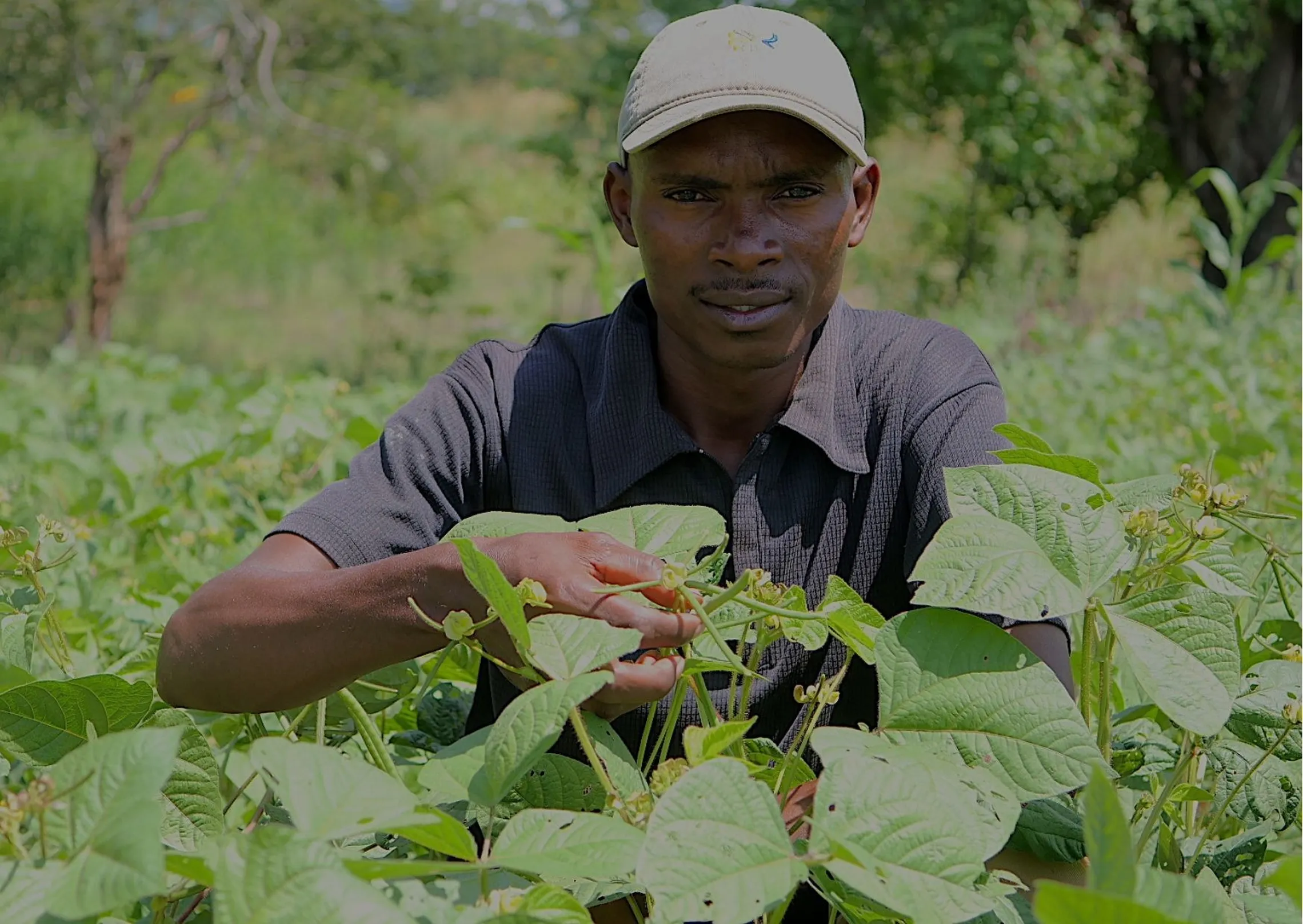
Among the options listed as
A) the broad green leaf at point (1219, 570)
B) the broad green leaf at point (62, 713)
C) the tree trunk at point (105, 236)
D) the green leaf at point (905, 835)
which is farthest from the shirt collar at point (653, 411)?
the tree trunk at point (105, 236)

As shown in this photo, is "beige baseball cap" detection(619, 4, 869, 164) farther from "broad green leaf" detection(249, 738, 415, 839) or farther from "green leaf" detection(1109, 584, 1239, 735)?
"broad green leaf" detection(249, 738, 415, 839)

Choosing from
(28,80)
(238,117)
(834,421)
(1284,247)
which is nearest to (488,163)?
(238,117)

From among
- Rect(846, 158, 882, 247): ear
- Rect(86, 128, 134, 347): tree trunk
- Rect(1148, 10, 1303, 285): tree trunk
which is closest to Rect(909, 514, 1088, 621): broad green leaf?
Rect(846, 158, 882, 247): ear

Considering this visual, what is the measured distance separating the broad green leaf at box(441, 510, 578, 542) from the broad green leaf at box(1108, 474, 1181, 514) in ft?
1.39

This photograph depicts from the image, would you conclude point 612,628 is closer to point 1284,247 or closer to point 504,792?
point 504,792

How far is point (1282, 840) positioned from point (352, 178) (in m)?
9.98

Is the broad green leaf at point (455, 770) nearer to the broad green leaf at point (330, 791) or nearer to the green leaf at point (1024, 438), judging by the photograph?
the broad green leaf at point (330, 791)

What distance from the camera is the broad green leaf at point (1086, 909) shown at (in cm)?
65

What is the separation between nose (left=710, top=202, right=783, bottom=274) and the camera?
5.25 ft

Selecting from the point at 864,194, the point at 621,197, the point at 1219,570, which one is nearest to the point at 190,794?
the point at 1219,570

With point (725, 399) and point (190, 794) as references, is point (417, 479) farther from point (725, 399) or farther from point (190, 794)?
point (190, 794)

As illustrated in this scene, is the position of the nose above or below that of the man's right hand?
above

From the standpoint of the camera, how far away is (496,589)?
890mm

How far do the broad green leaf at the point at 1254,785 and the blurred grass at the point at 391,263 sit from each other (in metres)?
4.75
